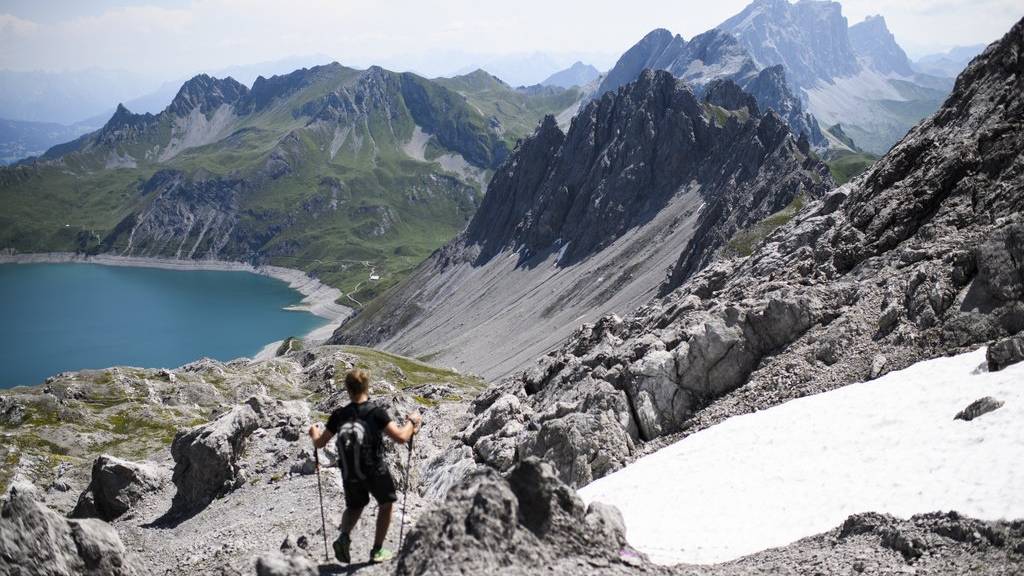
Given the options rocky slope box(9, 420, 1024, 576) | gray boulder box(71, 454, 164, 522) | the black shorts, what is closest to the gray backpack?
the black shorts

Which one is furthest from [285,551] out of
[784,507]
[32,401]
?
[32,401]

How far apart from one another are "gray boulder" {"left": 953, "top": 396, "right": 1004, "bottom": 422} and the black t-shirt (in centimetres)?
1922

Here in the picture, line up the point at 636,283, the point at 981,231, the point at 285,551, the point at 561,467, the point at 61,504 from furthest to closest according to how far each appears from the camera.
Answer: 1. the point at 636,283
2. the point at 61,504
3. the point at 981,231
4. the point at 561,467
5. the point at 285,551

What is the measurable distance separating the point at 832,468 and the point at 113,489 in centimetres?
3233

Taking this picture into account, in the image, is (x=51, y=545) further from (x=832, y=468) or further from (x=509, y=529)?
(x=832, y=468)

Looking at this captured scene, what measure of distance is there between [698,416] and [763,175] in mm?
139882

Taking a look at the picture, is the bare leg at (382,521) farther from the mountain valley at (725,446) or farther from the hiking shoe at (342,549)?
the hiking shoe at (342,549)

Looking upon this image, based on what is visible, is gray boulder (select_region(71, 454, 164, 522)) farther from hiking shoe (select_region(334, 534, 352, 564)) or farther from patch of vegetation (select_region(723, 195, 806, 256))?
patch of vegetation (select_region(723, 195, 806, 256))

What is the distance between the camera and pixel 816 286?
125ft

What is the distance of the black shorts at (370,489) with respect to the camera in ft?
45.9

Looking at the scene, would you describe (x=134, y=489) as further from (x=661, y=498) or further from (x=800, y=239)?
(x=800, y=239)

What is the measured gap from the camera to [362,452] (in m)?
13.8

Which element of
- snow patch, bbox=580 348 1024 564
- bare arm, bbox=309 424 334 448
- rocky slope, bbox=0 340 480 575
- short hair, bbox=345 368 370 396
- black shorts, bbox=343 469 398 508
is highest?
short hair, bbox=345 368 370 396

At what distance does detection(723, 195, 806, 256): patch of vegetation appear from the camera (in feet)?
416
